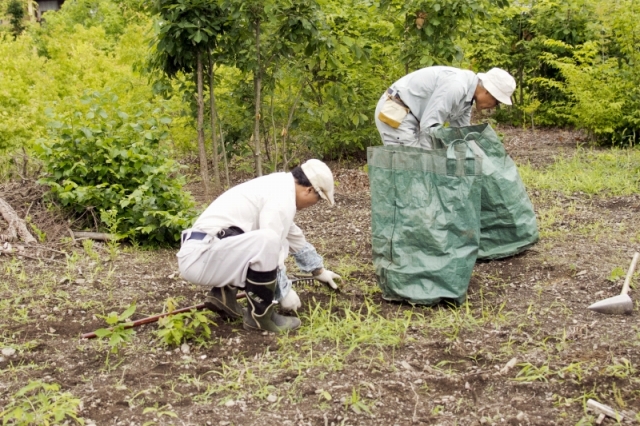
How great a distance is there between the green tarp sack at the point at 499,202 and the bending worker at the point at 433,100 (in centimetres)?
18

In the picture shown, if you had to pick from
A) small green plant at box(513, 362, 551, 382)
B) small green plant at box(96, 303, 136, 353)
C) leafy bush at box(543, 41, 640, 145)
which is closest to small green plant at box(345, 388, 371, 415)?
small green plant at box(513, 362, 551, 382)

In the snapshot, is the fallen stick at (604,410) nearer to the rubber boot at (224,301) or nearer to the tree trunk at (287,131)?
the rubber boot at (224,301)

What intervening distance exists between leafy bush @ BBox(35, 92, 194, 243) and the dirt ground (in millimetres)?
259

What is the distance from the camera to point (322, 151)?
779 cm

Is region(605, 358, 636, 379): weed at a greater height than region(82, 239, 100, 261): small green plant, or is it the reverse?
region(82, 239, 100, 261): small green plant

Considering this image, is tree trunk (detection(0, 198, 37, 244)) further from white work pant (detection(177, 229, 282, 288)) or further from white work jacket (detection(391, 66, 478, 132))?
white work jacket (detection(391, 66, 478, 132))

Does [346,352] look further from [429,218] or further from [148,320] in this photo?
[148,320]

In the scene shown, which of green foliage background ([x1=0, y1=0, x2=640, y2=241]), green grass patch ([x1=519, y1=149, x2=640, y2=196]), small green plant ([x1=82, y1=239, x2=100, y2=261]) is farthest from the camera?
green grass patch ([x1=519, y1=149, x2=640, y2=196])

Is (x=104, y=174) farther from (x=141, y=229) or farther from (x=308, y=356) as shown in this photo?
(x=308, y=356)

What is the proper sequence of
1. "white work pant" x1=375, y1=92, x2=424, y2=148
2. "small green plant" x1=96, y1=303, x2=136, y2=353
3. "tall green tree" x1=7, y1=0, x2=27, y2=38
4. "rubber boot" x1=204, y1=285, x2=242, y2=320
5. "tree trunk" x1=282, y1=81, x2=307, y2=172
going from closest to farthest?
"small green plant" x1=96, y1=303, x2=136, y2=353 < "rubber boot" x1=204, y1=285, x2=242, y2=320 < "white work pant" x1=375, y1=92, x2=424, y2=148 < "tree trunk" x1=282, y1=81, x2=307, y2=172 < "tall green tree" x1=7, y1=0, x2=27, y2=38

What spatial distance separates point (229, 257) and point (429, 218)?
3.62 ft

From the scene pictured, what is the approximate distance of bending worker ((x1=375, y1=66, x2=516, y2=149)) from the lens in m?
4.44

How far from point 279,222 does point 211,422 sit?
1038mm

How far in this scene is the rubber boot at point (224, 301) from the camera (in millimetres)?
3781
